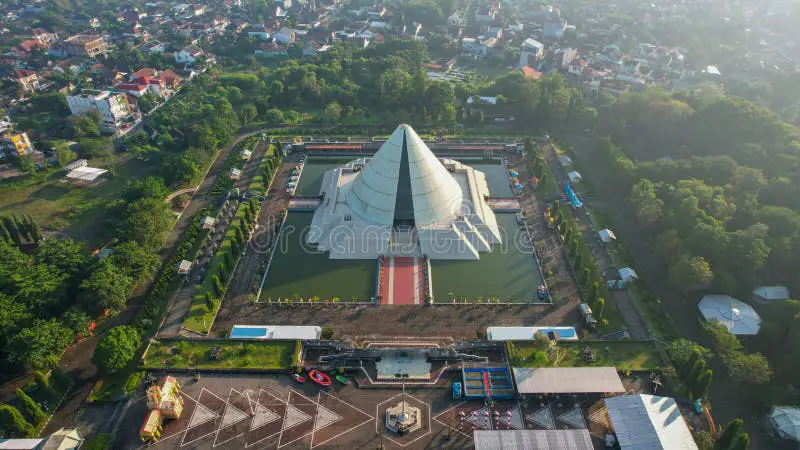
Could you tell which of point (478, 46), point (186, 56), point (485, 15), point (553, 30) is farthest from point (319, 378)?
point (485, 15)

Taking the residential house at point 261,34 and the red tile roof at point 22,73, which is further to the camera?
the residential house at point 261,34

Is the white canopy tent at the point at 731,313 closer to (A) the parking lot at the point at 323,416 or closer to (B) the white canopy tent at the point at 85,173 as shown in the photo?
(A) the parking lot at the point at 323,416

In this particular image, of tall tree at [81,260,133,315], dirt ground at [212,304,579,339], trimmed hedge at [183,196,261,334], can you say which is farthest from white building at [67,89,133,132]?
dirt ground at [212,304,579,339]

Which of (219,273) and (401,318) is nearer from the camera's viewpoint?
(401,318)

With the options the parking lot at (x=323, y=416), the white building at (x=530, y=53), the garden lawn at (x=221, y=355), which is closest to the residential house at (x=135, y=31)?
the white building at (x=530, y=53)

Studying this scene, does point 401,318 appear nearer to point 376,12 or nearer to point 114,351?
point 114,351

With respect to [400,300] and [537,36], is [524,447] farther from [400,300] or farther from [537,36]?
[537,36]

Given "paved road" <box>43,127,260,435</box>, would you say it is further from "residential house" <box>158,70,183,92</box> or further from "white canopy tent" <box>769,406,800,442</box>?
"residential house" <box>158,70,183,92</box>
